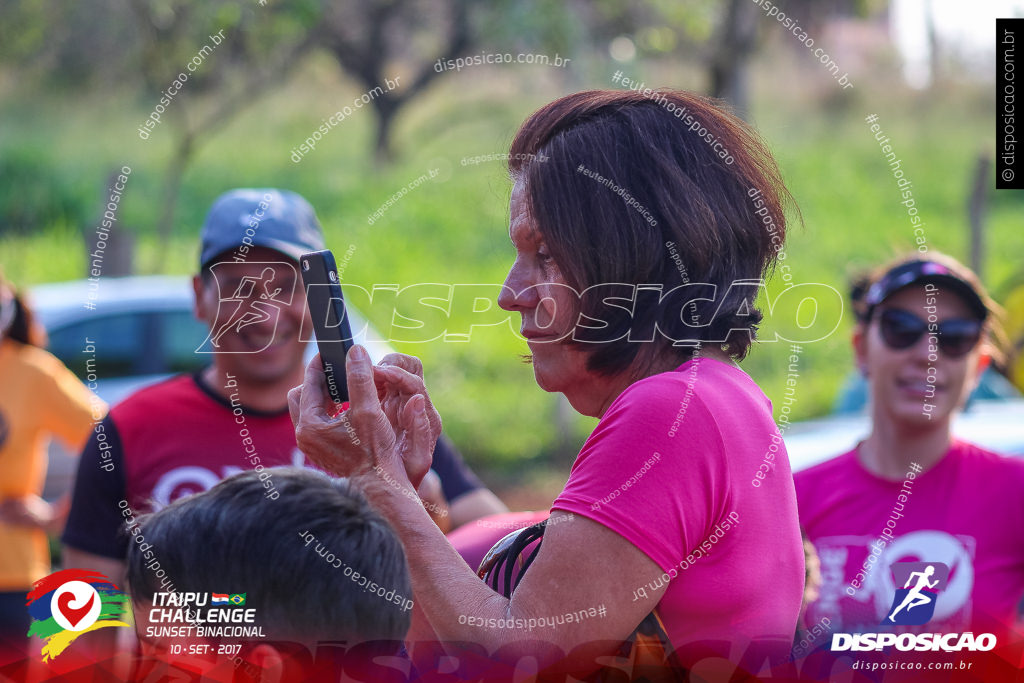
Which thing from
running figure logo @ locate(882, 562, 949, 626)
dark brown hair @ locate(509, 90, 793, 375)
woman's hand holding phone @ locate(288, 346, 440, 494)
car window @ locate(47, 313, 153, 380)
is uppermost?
dark brown hair @ locate(509, 90, 793, 375)

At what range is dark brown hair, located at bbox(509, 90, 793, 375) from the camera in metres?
1.56

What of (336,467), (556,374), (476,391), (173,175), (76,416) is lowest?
(476,391)

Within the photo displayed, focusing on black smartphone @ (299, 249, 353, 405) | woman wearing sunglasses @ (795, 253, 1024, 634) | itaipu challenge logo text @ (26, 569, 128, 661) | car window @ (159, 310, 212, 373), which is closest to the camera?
black smartphone @ (299, 249, 353, 405)

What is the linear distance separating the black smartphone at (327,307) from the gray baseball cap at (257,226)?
103 centimetres

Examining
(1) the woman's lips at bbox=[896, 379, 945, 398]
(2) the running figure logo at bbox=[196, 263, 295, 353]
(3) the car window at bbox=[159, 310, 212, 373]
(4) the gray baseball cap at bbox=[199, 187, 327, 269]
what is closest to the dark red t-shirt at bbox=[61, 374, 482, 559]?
(2) the running figure logo at bbox=[196, 263, 295, 353]

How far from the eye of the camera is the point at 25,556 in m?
3.54

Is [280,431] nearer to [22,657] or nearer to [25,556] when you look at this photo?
[22,657]

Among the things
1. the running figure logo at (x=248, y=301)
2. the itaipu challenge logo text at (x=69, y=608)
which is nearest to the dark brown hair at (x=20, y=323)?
the running figure logo at (x=248, y=301)

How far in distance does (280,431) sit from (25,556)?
1.48 metres

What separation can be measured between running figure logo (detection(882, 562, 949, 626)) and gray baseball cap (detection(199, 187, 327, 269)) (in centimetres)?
175

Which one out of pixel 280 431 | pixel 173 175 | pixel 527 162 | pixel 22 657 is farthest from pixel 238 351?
pixel 173 175

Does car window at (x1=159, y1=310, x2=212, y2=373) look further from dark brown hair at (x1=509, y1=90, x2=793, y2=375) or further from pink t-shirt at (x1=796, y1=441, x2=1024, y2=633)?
dark brown hair at (x1=509, y1=90, x2=793, y2=375)

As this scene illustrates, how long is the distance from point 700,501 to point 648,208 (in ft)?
1.51

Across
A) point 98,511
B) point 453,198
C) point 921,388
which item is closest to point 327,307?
point 98,511
